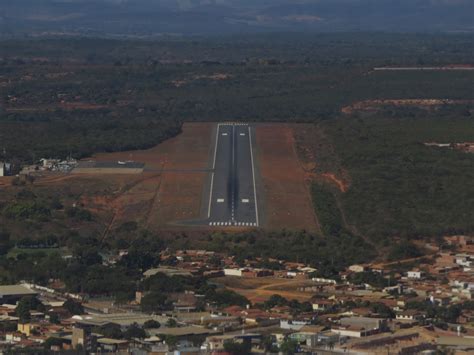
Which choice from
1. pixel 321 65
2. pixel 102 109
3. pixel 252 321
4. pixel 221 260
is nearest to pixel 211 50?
pixel 321 65

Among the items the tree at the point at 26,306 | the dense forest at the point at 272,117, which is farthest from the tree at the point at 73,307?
the dense forest at the point at 272,117

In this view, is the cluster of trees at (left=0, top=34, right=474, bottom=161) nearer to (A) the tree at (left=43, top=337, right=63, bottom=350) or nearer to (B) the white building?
(B) the white building

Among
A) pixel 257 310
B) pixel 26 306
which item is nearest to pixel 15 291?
pixel 26 306

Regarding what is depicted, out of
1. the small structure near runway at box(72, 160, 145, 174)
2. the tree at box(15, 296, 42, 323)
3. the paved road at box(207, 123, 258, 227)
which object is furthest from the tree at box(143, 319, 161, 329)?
the small structure near runway at box(72, 160, 145, 174)

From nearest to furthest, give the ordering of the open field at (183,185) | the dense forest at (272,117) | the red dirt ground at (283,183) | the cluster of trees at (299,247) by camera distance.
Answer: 1. the cluster of trees at (299,247)
2. the dense forest at (272,117)
3. the red dirt ground at (283,183)
4. the open field at (183,185)

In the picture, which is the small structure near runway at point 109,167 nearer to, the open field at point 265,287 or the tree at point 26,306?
the open field at point 265,287
